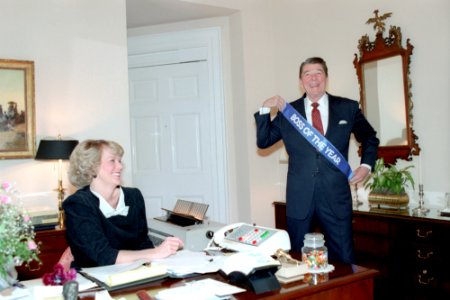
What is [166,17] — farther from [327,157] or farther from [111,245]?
[111,245]

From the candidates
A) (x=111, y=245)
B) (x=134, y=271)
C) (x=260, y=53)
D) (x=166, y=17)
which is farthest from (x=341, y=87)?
(x=134, y=271)

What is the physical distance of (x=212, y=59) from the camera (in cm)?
472

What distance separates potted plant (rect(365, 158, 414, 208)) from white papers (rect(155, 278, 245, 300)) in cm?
201

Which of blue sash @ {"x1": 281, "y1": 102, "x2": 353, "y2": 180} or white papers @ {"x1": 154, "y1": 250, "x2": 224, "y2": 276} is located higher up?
blue sash @ {"x1": 281, "y1": 102, "x2": 353, "y2": 180}

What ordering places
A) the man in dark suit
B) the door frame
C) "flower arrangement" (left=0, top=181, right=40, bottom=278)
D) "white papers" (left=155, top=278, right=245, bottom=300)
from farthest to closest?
the door frame < the man in dark suit < "white papers" (left=155, top=278, right=245, bottom=300) < "flower arrangement" (left=0, top=181, right=40, bottom=278)

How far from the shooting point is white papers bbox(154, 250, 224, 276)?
1704 millimetres

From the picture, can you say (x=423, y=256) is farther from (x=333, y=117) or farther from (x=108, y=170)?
(x=108, y=170)

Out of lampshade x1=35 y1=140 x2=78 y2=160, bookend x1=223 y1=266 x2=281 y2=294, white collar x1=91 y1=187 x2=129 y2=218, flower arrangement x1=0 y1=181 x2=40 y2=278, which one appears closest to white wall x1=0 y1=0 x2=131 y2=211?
lampshade x1=35 y1=140 x2=78 y2=160

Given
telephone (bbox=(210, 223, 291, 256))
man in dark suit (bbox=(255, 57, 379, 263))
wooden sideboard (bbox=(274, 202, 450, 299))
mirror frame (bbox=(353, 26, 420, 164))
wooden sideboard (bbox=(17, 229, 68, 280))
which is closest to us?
telephone (bbox=(210, 223, 291, 256))

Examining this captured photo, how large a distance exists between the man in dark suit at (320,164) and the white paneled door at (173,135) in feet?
6.71

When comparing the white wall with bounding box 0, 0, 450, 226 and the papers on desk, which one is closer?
the papers on desk

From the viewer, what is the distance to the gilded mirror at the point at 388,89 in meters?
3.36

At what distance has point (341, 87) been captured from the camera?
13.0 feet

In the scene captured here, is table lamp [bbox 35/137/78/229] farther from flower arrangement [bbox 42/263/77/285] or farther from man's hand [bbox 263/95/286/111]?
flower arrangement [bbox 42/263/77/285]
